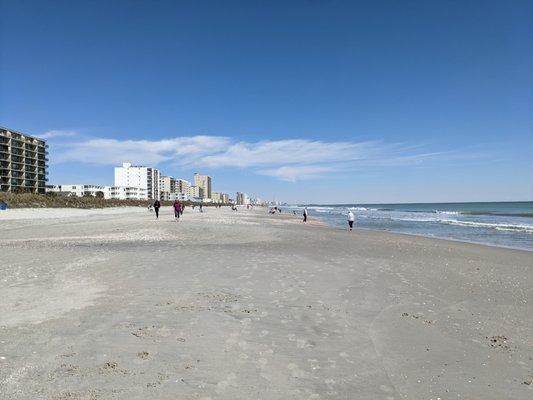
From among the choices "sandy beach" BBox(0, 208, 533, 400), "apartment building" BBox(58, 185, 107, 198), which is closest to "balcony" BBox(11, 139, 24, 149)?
"apartment building" BBox(58, 185, 107, 198)

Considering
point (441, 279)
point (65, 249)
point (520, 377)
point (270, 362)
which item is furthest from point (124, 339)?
point (65, 249)

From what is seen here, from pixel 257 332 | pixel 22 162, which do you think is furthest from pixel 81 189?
pixel 257 332

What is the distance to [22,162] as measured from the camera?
127375mm

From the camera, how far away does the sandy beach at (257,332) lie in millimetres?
4457

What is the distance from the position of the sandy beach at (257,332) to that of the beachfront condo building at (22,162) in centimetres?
12189

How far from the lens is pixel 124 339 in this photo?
18.5 ft

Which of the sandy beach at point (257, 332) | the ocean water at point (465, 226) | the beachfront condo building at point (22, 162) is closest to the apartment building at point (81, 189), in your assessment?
the beachfront condo building at point (22, 162)

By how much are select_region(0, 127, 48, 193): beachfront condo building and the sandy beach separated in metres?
122

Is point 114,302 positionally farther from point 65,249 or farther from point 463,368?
point 65,249

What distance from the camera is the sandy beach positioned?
4457 millimetres

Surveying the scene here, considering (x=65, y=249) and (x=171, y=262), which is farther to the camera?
(x=65, y=249)

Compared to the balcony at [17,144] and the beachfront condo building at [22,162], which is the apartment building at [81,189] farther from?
the balcony at [17,144]

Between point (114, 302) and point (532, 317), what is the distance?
26.6 feet

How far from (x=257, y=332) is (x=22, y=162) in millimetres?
144727
